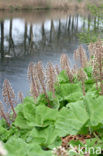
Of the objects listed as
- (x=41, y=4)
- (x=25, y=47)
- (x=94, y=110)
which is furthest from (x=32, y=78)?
(x=41, y=4)

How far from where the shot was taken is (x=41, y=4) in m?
45.7

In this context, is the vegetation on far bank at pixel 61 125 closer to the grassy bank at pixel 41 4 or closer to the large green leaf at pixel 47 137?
the large green leaf at pixel 47 137

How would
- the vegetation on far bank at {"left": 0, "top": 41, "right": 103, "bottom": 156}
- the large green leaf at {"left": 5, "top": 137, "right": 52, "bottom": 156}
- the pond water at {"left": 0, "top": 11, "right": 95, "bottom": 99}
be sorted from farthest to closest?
the pond water at {"left": 0, "top": 11, "right": 95, "bottom": 99}, the vegetation on far bank at {"left": 0, "top": 41, "right": 103, "bottom": 156}, the large green leaf at {"left": 5, "top": 137, "right": 52, "bottom": 156}

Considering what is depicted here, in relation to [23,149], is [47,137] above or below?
below

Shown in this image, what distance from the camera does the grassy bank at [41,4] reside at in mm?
39531

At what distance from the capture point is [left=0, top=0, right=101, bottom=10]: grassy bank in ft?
130

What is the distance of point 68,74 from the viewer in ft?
12.8

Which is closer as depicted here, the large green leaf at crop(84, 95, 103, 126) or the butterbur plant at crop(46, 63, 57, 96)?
the large green leaf at crop(84, 95, 103, 126)

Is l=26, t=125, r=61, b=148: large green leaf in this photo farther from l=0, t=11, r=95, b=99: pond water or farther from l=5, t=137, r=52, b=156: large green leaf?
l=0, t=11, r=95, b=99: pond water

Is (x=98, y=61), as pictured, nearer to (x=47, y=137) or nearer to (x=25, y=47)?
(x=47, y=137)

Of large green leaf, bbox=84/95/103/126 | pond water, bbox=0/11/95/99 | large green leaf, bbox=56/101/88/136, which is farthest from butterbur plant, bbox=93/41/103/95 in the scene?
pond water, bbox=0/11/95/99

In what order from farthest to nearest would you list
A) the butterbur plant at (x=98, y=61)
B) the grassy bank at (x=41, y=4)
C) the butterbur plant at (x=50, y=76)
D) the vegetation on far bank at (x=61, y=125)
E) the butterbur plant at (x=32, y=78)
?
1. the grassy bank at (x=41, y=4)
2. the butterbur plant at (x=32, y=78)
3. the butterbur plant at (x=50, y=76)
4. the butterbur plant at (x=98, y=61)
5. the vegetation on far bank at (x=61, y=125)

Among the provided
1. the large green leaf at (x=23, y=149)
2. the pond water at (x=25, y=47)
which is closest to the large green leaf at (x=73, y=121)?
the large green leaf at (x=23, y=149)

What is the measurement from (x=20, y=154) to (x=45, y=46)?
62.1ft
